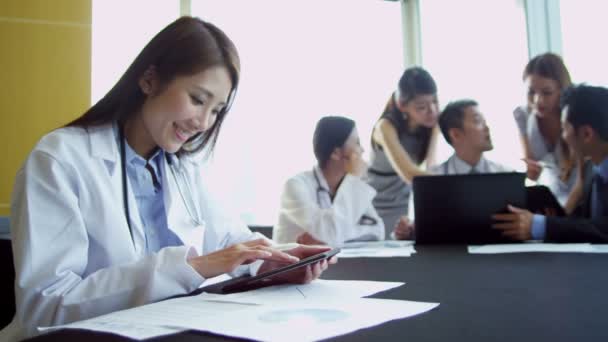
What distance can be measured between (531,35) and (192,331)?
3184 mm

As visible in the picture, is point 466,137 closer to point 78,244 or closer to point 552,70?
point 552,70

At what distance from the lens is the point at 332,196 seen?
102 inches

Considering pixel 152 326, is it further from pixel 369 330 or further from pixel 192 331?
pixel 369 330

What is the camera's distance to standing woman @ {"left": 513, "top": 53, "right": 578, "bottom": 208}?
7.24 ft

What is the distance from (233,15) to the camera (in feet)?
12.5

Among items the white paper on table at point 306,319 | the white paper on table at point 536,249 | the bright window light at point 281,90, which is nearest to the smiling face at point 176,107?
the white paper on table at point 306,319

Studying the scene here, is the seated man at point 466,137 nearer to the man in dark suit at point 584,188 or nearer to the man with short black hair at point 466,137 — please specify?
the man with short black hair at point 466,137

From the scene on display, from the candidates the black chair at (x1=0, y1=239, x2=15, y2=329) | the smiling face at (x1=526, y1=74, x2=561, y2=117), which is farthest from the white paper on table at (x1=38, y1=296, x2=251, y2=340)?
the smiling face at (x1=526, y1=74, x2=561, y2=117)

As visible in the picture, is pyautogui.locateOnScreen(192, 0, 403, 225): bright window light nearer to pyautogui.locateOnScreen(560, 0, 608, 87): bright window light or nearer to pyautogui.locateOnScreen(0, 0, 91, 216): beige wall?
pyautogui.locateOnScreen(0, 0, 91, 216): beige wall

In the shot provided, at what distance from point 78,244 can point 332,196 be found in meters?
1.78

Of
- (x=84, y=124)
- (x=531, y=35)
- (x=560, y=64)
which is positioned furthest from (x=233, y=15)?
(x=84, y=124)

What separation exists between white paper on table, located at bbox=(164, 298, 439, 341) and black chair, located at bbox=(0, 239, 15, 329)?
60 cm

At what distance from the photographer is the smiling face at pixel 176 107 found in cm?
114

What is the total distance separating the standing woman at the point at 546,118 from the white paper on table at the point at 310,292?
154 centimetres
